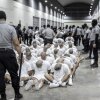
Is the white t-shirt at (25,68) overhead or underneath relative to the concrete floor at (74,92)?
overhead

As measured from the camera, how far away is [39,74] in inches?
368

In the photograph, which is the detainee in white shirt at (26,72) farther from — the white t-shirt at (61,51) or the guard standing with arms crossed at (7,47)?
the white t-shirt at (61,51)

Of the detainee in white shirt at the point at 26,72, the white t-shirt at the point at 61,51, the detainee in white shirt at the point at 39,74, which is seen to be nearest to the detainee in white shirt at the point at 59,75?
the detainee in white shirt at the point at 39,74

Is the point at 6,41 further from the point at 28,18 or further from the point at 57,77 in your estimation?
the point at 28,18

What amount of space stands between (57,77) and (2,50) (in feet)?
9.41

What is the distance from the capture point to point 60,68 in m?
9.20

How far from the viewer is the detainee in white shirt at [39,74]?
28.9 ft

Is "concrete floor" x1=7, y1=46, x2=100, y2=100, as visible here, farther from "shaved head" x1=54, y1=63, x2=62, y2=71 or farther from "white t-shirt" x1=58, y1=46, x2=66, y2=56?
"white t-shirt" x1=58, y1=46, x2=66, y2=56

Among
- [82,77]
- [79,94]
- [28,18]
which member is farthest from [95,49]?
[28,18]

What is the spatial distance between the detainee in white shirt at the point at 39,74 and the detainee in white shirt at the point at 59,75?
8.6 inches

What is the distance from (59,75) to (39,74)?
25.8 inches

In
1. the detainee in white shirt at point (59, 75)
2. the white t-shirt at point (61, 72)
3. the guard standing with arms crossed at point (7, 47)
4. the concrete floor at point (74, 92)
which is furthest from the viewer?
the white t-shirt at point (61, 72)

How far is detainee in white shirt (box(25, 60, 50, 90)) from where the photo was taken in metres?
8.80

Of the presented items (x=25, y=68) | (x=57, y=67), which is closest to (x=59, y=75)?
(x=57, y=67)
